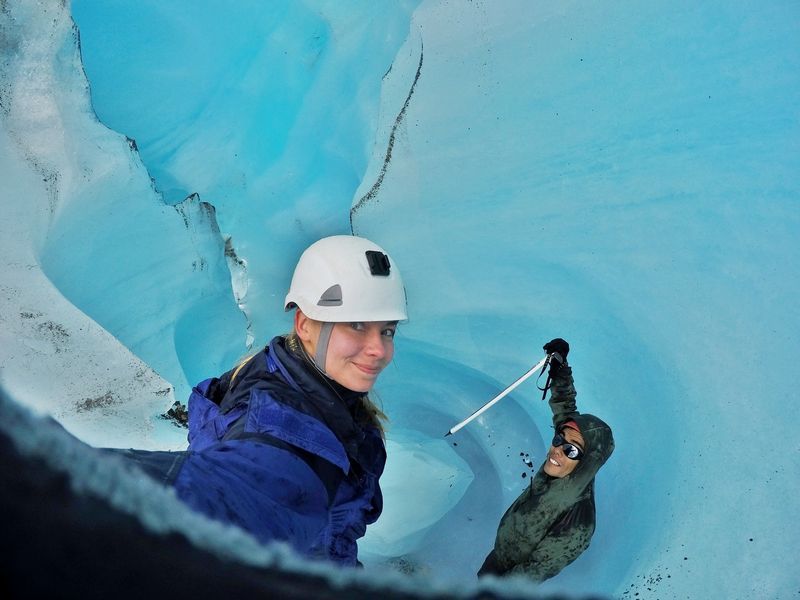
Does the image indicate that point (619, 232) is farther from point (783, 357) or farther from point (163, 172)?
point (163, 172)

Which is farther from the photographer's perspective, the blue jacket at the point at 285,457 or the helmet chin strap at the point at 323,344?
the helmet chin strap at the point at 323,344

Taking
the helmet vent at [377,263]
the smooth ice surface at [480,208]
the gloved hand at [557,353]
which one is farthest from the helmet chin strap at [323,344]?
the gloved hand at [557,353]

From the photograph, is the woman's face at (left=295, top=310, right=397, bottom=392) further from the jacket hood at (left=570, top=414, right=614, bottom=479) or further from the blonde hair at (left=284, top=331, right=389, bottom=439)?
the jacket hood at (left=570, top=414, right=614, bottom=479)

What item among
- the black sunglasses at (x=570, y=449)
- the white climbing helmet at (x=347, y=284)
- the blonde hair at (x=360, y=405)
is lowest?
the black sunglasses at (x=570, y=449)

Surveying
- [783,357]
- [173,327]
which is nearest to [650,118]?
[783,357]

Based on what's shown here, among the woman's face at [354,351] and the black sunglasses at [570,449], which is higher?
the woman's face at [354,351]

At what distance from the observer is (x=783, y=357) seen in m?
1.76

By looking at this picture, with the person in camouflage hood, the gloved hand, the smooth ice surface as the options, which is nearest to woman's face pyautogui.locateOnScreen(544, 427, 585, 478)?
the person in camouflage hood

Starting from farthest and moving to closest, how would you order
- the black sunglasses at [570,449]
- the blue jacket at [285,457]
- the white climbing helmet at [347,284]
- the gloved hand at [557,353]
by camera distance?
the gloved hand at [557,353], the black sunglasses at [570,449], the white climbing helmet at [347,284], the blue jacket at [285,457]

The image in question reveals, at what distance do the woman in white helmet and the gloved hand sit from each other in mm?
555

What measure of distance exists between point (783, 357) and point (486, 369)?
0.96 metres

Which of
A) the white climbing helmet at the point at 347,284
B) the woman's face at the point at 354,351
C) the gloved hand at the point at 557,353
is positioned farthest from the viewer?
the gloved hand at the point at 557,353

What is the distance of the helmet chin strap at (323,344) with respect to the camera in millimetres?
1448

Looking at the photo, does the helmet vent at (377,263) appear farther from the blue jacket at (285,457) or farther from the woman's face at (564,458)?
the woman's face at (564,458)
